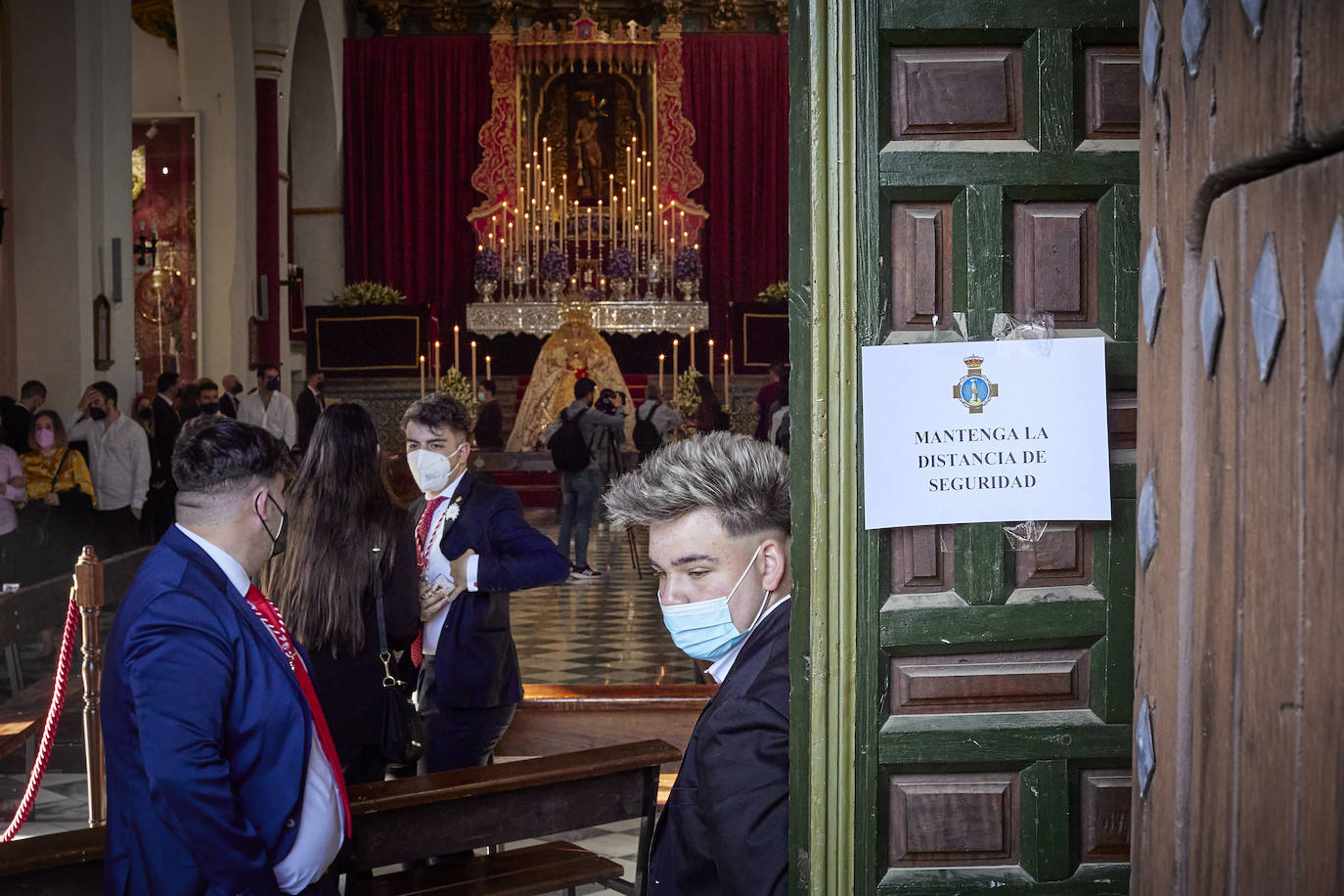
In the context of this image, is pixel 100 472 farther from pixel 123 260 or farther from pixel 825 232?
pixel 825 232

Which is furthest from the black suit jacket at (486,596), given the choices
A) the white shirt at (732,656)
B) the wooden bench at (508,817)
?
the white shirt at (732,656)

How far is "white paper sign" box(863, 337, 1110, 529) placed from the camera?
2.12 m

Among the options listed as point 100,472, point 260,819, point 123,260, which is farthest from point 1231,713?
point 123,260

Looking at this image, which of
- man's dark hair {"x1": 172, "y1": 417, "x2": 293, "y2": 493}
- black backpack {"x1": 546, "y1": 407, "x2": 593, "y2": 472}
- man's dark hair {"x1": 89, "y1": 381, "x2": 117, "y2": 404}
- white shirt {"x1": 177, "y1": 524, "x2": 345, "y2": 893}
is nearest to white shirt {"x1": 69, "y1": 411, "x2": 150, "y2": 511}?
man's dark hair {"x1": 89, "y1": 381, "x2": 117, "y2": 404}

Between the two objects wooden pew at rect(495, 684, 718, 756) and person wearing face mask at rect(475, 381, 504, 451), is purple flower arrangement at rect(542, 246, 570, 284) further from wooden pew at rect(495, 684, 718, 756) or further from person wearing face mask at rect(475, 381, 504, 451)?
wooden pew at rect(495, 684, 718, 756)

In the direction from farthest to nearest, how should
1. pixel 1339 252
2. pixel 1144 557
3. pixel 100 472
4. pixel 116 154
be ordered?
A: 1. pixel 116 154
2. pixel 100 472
3. pixel 1144 557
4. pixel 1339 252

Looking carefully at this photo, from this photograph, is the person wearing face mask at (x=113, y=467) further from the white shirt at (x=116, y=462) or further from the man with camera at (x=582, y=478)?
the man with camera at (x=582, y=478)

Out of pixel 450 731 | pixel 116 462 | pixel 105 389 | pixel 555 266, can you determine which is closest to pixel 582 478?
pixel 116 462

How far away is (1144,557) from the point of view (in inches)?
47.4

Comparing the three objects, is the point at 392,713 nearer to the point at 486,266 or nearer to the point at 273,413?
the point at 273,413

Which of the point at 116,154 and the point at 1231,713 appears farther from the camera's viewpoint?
the point at 116,154

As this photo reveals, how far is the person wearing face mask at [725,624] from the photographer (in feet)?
6.59

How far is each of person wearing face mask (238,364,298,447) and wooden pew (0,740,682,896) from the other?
33.5ft

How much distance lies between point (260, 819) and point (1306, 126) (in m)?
2.00
